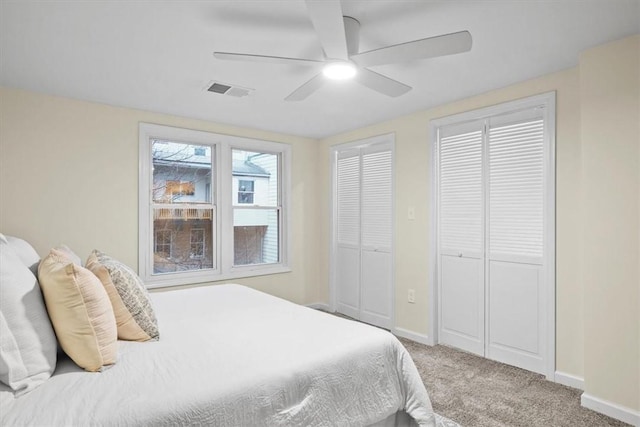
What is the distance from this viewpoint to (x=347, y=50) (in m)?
1.96

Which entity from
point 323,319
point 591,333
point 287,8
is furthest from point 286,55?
point 591,333

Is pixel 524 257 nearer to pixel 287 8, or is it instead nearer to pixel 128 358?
pixel 287 8

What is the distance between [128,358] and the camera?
158 cm

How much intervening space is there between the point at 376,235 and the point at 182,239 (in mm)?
2184

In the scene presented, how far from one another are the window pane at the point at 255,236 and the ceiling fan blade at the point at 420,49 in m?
A: 2.83

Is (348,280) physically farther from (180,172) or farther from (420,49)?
(420,49)

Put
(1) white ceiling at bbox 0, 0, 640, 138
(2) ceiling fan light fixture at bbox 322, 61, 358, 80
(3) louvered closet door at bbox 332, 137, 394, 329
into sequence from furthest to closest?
(3) louvered closet door at bbox 332, 137, 394, 329, (2) ceiling fan light fixture at bbox 322, 61, 358, 80, (1) white ceiling at bbox 0, 0, 640, 138

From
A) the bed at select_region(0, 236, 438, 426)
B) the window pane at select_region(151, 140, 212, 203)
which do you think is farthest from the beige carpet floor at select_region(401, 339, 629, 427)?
the window pane at select_region(151, 140, 212, 203)

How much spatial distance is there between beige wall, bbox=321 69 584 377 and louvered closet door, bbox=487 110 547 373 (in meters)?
0.15

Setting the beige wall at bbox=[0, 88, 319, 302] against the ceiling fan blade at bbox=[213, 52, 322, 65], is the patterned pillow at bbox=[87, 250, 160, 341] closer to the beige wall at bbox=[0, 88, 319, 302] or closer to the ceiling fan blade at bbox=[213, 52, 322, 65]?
the ceiling fan blade at bbox=[213, 52, 322, 65]

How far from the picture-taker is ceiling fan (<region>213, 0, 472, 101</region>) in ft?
5.31

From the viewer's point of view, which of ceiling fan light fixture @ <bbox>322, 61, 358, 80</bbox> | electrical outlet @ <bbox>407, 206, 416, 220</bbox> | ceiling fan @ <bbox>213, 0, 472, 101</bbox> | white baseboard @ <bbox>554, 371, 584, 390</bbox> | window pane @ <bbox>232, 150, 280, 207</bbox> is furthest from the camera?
window pane @ <bbox>232, 150, 280, 207</bbox>

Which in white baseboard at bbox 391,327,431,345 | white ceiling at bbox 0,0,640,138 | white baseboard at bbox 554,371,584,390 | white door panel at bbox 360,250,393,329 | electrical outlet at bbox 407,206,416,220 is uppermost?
white ceiling at bbox 0,0,640,138

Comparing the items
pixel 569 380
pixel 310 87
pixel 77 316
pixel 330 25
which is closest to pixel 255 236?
pixel 310 87
